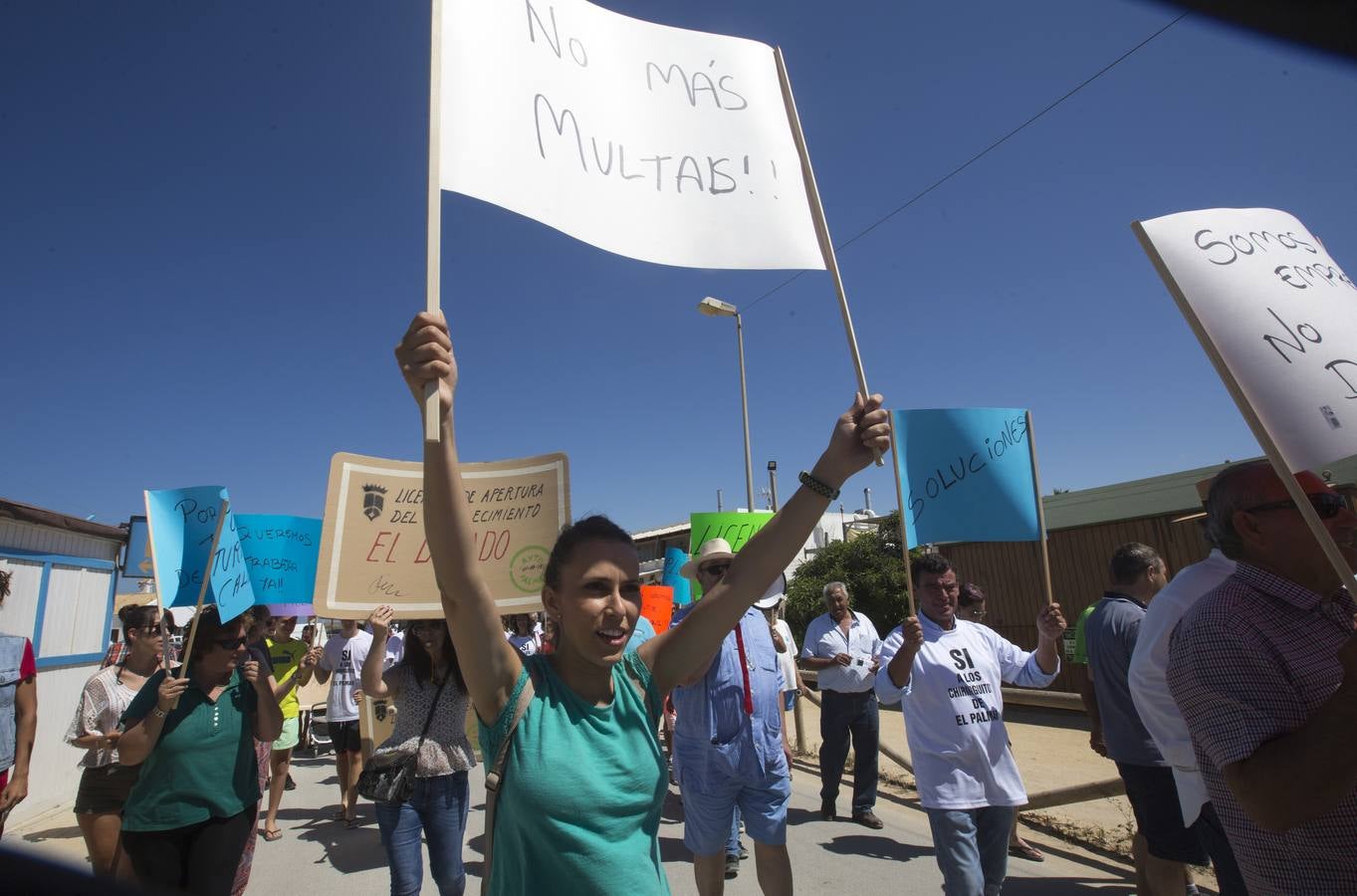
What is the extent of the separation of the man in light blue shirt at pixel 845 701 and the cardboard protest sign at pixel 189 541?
4619mm

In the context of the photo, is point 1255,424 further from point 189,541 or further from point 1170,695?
point 189,541

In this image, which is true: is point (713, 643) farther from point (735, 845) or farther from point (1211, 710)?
point (735, 845)

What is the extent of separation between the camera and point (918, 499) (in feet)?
13.2

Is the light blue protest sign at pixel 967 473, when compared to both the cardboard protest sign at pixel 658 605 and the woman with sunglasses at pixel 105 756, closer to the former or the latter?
the cardboard protest sign at pixel 658 605

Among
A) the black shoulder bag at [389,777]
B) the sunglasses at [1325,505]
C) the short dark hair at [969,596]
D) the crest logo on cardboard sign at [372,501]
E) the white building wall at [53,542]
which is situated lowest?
the black shoulder bag at [389,777]

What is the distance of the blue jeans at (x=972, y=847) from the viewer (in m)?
3.32

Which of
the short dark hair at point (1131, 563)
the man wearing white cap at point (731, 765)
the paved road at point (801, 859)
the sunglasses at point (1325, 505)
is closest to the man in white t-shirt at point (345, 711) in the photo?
the paved road at point (801, 859)

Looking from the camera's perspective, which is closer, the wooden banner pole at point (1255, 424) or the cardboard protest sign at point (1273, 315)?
the wooden banner pole at point (1255, 424)

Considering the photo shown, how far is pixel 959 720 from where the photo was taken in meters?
3.65

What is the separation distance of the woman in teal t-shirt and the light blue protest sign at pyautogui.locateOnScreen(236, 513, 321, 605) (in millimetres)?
4750

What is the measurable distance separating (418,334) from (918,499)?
10.3 feet

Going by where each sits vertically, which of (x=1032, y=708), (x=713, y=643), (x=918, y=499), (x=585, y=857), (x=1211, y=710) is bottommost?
(x=1032, y=708)

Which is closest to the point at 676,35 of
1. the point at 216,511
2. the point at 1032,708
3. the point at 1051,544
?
the point at 216,511

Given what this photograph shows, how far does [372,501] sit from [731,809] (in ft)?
8.31
